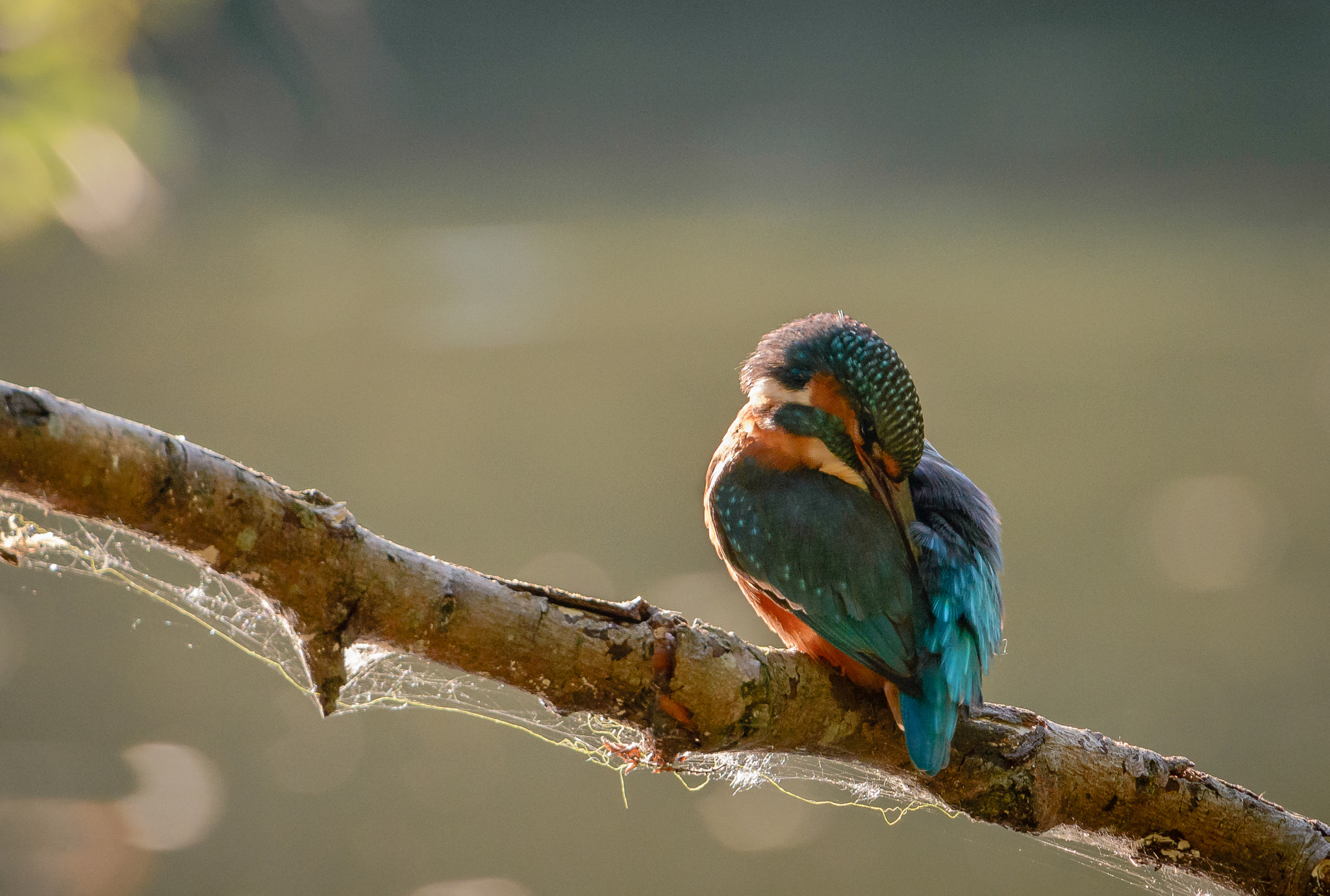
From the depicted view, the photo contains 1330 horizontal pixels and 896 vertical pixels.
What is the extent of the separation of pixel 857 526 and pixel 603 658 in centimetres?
48

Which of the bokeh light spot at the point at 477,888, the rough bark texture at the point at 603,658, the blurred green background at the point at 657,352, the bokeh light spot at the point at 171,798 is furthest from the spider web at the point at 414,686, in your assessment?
the bokeh light spot at the point at 171,798

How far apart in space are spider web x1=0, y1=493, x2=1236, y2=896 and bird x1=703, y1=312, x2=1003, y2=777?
0.19 meters

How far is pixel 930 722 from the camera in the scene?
1.12m

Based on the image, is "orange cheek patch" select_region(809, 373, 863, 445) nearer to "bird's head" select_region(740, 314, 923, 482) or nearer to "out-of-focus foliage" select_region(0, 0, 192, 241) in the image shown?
"bird's head" select_region(740, 314, 923, 482)

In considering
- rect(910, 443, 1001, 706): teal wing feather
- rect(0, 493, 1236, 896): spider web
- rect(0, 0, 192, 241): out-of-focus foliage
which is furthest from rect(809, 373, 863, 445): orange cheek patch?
rect(0, 0, 192, 241): out-of-focus foliage

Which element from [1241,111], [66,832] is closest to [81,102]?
[66,832]

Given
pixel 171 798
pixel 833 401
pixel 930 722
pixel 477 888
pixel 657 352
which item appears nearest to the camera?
pixel 930 722

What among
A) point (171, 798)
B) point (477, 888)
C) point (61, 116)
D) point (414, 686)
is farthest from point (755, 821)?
point (61, 116)

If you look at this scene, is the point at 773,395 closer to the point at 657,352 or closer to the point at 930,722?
the point at 930,722

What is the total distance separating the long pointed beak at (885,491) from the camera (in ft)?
4.33

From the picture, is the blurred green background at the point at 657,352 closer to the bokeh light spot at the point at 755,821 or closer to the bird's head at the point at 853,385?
the bokeh light spot at the point at 755,821

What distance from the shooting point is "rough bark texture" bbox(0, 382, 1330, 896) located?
0.78 m

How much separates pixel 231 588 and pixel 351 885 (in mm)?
3083

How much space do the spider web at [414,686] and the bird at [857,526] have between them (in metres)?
0.19
